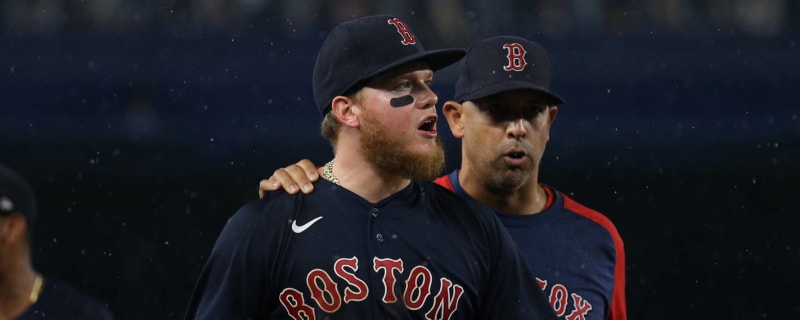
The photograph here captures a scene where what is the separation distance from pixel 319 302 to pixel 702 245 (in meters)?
3.97

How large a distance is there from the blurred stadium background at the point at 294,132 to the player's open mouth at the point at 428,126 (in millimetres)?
3409

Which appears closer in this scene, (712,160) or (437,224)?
(437,224)

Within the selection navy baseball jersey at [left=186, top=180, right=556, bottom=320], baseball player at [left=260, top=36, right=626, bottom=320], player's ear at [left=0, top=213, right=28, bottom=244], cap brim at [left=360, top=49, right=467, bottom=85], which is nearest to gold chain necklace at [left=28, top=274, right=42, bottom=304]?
player's ear at [left=0, top=213, right=28, bottom=244]

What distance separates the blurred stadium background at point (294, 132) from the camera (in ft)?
20.6

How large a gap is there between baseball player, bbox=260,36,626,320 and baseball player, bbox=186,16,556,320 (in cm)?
56

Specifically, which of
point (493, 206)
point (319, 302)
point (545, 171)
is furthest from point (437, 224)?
point (545, 171)

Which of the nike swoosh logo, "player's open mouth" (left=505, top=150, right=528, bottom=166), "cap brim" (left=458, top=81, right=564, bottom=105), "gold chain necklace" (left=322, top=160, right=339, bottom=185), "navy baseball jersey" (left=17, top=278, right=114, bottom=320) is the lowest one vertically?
"player's open mouth" (left=505, top=150, right=528, bottom=166)

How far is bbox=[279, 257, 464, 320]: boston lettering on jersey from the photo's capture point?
2781 millimetres

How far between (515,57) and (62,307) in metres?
1.63

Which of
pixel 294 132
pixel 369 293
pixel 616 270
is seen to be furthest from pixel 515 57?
pixel 294 132

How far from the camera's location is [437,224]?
115 inches

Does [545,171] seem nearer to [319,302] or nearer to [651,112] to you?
[651,112]

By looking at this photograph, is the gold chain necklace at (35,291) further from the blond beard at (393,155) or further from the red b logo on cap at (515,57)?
the red b logo on cap at (515,57)

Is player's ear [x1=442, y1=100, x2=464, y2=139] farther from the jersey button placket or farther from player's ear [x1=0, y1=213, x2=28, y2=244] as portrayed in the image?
player's ear [x1=0, y1=213, x2=28, y2=244]
